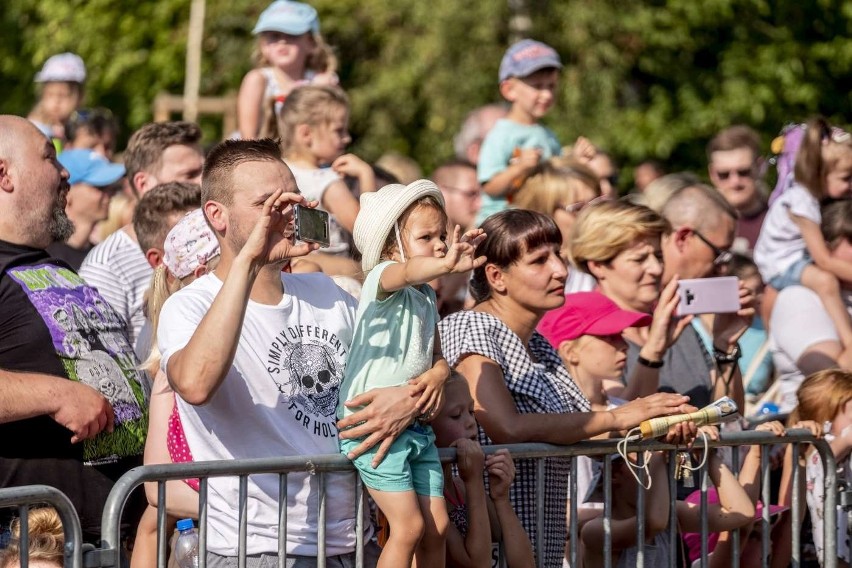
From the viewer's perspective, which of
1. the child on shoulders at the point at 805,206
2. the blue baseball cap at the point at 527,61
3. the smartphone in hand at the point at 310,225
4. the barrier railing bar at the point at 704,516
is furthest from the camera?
the blue baseball cap at the point at 527,61

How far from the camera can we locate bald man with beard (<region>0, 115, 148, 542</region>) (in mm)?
4371

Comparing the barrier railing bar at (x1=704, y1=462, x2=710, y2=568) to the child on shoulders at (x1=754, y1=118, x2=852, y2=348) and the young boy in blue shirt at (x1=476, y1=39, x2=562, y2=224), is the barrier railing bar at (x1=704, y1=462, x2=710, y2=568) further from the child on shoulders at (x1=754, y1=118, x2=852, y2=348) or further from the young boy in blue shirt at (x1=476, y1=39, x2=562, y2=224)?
the young boy in blue shirt at (x1=476, y1=39, x2=562, y2=224)

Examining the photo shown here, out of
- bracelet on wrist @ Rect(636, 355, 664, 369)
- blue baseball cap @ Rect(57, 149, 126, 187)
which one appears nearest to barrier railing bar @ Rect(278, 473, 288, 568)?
bracelet on wrist @ Rect(636, 355, 664, 369)

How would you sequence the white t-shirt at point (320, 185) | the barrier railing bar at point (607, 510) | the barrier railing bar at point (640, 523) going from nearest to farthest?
1. the barrier railing bar at point (607, 510)
2. the barrier railing bar at point (640, 523)
3. the white t-shirt at point (320, 185)

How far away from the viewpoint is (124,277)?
20.3 ft

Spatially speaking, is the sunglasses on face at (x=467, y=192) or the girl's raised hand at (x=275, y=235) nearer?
the girl's raised hand at (x=275, y=235)

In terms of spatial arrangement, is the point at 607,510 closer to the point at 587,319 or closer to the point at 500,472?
the point at 500,472

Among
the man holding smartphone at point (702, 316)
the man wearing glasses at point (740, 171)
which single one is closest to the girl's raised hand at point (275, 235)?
the man holding smartphone at point (702, 316)

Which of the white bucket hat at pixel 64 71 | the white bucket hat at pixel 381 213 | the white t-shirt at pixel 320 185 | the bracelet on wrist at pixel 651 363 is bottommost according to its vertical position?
the bracelet on wrist at pixel 651 363

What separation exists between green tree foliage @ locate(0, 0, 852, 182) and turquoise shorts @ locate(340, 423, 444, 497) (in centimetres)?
1139

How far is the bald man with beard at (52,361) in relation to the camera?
437 cm

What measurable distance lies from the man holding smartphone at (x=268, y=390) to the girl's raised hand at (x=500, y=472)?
1.75 ft

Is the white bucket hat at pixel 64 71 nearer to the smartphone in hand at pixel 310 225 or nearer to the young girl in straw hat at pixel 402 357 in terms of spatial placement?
the young girl in straw hat at pixel 402 357

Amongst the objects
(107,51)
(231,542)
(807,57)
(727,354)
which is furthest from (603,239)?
(107,51)
